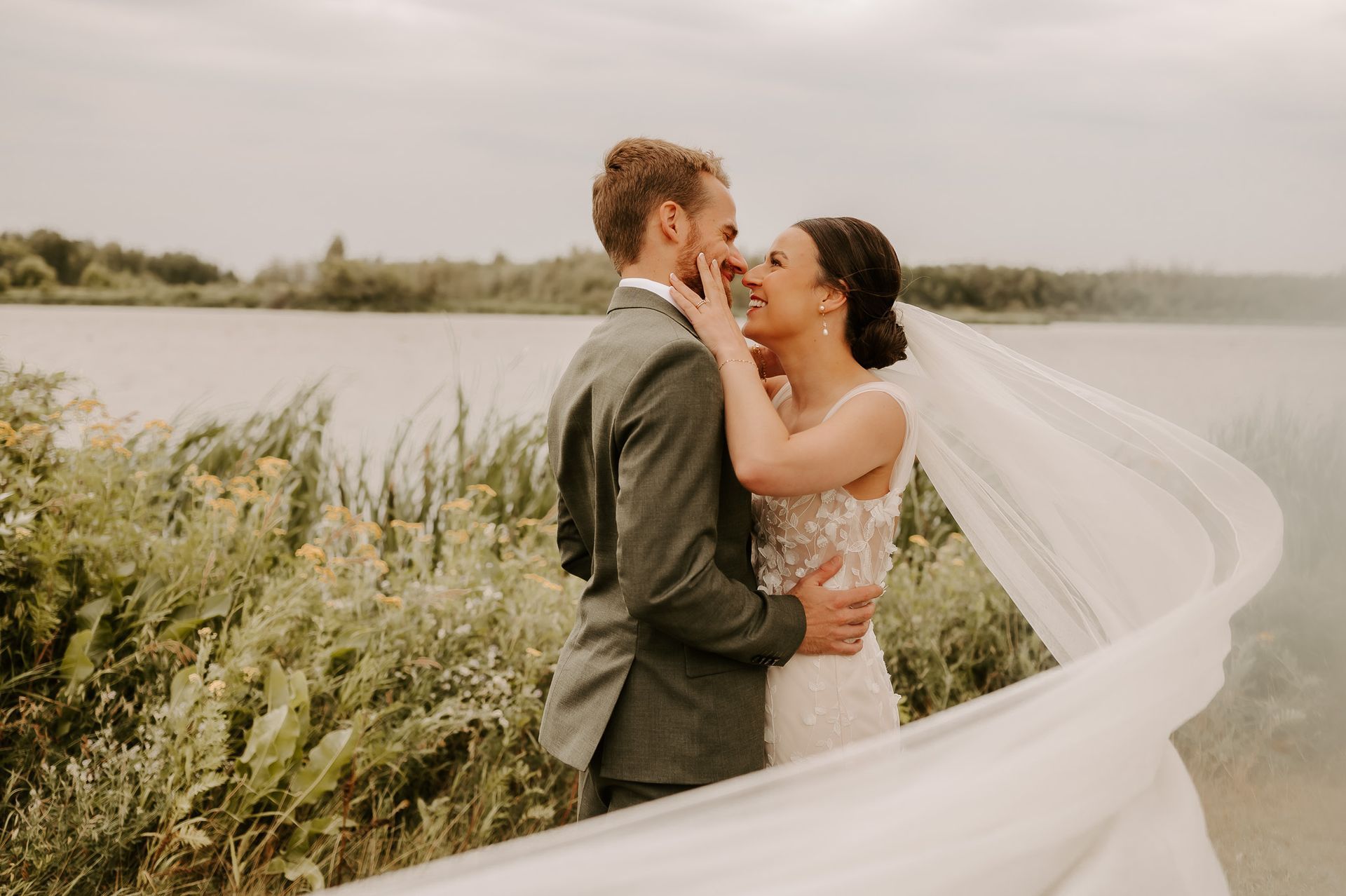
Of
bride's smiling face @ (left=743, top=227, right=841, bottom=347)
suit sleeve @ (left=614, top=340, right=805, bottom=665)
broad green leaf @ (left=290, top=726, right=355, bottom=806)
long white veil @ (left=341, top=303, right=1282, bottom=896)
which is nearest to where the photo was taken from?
long white veil @ (left=341, top=303, right=1282, bottom=896)

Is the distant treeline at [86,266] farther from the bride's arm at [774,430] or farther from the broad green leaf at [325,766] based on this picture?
the bride's arm at [774,430]

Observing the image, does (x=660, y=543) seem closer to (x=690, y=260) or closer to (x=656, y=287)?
(x=656, y=287)

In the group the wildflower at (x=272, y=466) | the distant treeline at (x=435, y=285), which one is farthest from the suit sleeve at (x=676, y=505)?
the wildflower at (x=272, y=466)

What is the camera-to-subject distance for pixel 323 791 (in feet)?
9.95

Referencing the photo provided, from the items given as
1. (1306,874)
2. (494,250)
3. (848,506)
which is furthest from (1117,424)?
(494,250)

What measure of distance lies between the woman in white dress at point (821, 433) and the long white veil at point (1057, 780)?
0.42 meters

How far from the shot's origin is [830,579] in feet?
7.20

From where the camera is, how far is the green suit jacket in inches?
71.5

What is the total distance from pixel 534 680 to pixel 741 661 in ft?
6.08

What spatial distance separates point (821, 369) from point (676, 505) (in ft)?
2.41

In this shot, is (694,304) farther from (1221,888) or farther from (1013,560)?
(1221,888)

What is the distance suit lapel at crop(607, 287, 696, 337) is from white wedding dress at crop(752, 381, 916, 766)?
404 millimetres

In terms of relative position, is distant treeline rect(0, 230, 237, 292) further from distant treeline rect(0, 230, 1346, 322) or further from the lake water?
the lake water

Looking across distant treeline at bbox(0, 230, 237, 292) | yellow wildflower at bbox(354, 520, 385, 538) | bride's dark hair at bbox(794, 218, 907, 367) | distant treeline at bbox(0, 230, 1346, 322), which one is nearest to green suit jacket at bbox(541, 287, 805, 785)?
bride's dark hair at bbox(794, 218, 907, 367)
